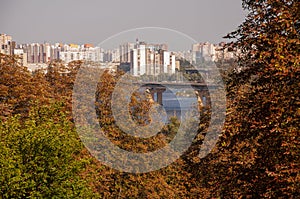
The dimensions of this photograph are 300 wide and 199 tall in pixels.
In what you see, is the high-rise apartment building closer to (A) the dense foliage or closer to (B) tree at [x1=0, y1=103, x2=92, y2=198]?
(A) the dense foliage

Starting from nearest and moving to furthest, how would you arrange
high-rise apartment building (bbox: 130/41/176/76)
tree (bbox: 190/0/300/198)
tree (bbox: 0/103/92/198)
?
tree (bbox: 190/0/300/198) < tree (bbox: 0/103/92/198) < high-rise apartment building (bbox: 130/41/176/76)

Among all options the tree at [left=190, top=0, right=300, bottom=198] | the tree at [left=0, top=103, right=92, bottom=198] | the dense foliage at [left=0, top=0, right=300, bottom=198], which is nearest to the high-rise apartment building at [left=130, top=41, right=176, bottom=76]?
the dense foliage at [left=0, top=0, right=300, bottom=198]

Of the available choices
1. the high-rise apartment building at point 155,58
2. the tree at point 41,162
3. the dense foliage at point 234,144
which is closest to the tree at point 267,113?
the dense foliage at point 234,144

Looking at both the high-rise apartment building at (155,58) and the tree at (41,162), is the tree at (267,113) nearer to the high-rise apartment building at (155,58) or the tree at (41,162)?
the tree at (41,162)

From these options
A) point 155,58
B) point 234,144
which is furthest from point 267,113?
point 155,58

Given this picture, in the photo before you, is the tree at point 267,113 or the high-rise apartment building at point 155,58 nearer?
the tree at point 267,113

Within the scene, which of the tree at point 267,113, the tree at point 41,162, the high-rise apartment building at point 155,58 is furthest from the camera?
the high-rise apartment building at point 155,58

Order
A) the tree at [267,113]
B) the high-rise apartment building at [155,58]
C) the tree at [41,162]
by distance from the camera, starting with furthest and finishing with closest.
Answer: the high-rise apartment building at [155,58] < the tree at [41,162] < the tree at [267,113]

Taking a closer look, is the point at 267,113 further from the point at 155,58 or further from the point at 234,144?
the point at 155,58

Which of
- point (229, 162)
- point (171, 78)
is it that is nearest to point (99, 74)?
point (229, 162)

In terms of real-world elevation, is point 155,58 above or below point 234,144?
above

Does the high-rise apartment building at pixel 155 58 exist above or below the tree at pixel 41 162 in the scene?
above
